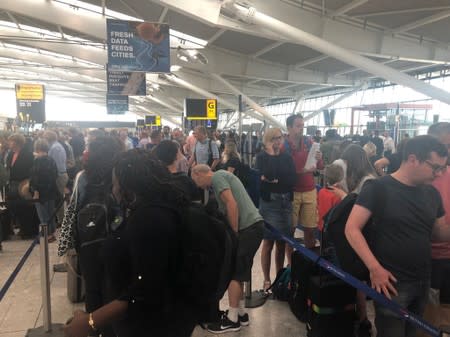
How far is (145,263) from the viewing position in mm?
1461

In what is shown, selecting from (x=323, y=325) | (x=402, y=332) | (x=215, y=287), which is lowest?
(x=323, y=325)

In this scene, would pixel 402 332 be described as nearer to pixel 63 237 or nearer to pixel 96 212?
pixel 96 212

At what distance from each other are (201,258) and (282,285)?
2799 millimetres

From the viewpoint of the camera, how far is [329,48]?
1221 cm

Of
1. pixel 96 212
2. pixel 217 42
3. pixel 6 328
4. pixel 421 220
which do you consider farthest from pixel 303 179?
pixel 217 42

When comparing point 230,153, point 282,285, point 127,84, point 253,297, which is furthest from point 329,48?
point 253,297

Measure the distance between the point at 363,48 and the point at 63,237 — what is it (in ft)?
45.7

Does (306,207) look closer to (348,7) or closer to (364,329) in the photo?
(364,329)

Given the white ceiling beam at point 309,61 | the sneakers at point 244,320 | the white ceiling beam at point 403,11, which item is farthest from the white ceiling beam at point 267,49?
the sneakers at point 244,320

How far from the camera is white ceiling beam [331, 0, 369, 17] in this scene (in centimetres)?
1151

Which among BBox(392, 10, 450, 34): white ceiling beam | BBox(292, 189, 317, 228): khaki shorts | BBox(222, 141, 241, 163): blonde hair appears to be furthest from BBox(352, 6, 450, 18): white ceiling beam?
BBox(292, 189, 317, 228): khaki shorts

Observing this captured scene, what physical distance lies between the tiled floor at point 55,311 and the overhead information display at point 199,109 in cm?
1160

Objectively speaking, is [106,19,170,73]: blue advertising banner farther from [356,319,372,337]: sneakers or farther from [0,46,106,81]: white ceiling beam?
[0,46,106,81]: white ceiling beam

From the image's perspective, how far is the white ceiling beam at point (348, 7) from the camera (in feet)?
37.8
